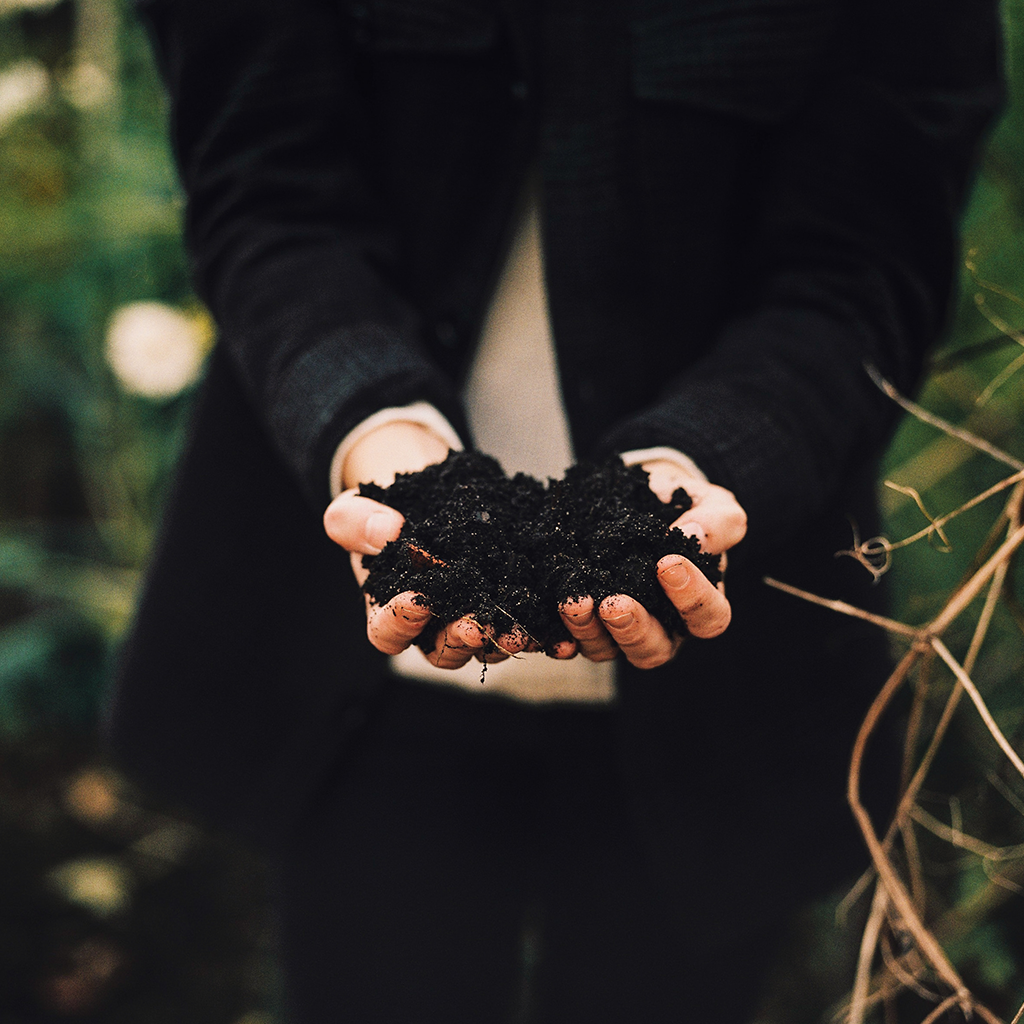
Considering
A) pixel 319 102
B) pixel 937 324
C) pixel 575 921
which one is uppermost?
pixel 319 102

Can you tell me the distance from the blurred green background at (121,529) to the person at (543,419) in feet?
1.41

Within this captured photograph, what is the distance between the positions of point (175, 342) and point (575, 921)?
0.83 metres

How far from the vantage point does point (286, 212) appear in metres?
0.59

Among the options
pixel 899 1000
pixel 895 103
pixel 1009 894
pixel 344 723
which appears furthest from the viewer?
pixel 899 1000

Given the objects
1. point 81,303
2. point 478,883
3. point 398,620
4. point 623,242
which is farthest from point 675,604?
point 81,303

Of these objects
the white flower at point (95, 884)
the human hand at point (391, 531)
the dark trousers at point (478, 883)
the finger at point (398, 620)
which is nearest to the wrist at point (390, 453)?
the human hand at point (391, 531)

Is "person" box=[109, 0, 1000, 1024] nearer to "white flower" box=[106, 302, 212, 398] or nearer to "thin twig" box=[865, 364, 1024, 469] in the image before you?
"thin twig" box=[865, 364, 1024, 469]

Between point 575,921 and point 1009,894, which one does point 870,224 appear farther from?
point 1009,894

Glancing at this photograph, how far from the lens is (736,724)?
636 millimetres

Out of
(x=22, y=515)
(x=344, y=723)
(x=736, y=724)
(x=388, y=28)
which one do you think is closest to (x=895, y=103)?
(x=388, y=28)

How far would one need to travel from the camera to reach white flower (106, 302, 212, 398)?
111cm

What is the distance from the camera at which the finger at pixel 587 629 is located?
41 cm

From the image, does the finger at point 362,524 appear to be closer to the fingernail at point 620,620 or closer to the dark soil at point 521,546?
the dark soil at point 521,546

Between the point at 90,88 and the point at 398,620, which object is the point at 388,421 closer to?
the point at 398,620
